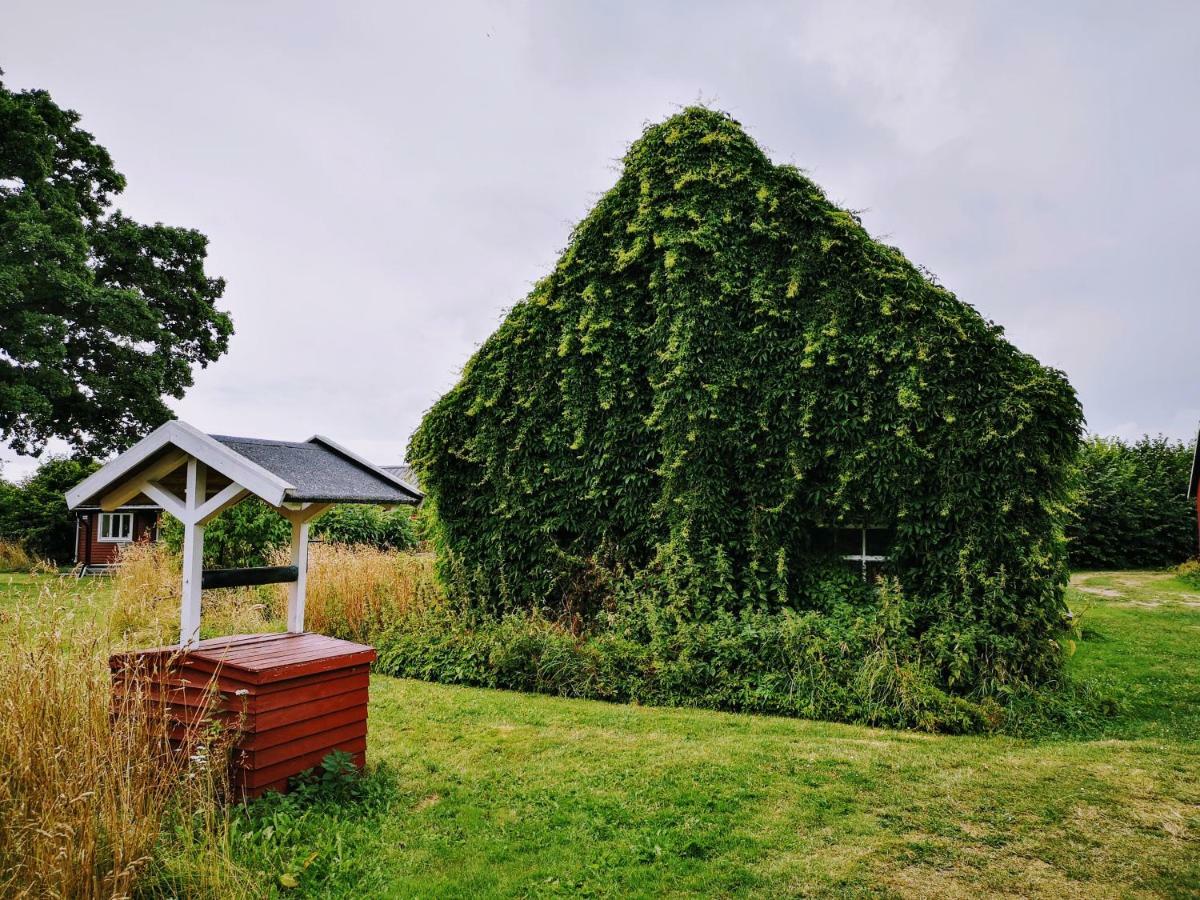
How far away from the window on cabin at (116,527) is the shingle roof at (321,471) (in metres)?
24.7

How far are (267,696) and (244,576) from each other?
1.05 m

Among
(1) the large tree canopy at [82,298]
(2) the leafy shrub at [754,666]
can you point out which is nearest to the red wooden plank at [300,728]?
(2) the leafy shrub at [754,666]

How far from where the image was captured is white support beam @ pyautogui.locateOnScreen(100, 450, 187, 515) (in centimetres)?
479

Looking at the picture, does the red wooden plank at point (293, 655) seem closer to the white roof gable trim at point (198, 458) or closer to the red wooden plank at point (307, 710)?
the red wooden plank at point (307, 710)

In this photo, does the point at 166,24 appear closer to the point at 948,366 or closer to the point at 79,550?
the point at 948,366

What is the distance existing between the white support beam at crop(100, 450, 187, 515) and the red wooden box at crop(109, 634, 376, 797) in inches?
49.6

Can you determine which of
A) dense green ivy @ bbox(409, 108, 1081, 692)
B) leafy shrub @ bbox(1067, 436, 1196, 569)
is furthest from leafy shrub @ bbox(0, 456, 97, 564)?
leafy shrub @ bbox(1067, 436, 1196, 569)

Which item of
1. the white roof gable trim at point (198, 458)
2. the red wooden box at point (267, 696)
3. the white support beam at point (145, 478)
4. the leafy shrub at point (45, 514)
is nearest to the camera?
the red wooden box at point (267, 696)

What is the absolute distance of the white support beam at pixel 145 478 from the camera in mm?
4789

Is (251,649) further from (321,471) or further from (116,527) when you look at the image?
(116,527)

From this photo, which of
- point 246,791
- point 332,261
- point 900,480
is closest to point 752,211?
point 900,480

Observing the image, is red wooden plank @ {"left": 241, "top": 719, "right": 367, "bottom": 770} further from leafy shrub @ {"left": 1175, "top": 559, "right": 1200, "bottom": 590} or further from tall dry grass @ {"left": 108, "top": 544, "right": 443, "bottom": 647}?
leafy shrub @ {"left": 1175, "top": 559, "right": 1200, "bottom": 590}

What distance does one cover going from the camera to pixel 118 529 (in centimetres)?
2573

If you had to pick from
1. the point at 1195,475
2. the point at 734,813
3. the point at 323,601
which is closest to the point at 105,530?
the point at 323,601
